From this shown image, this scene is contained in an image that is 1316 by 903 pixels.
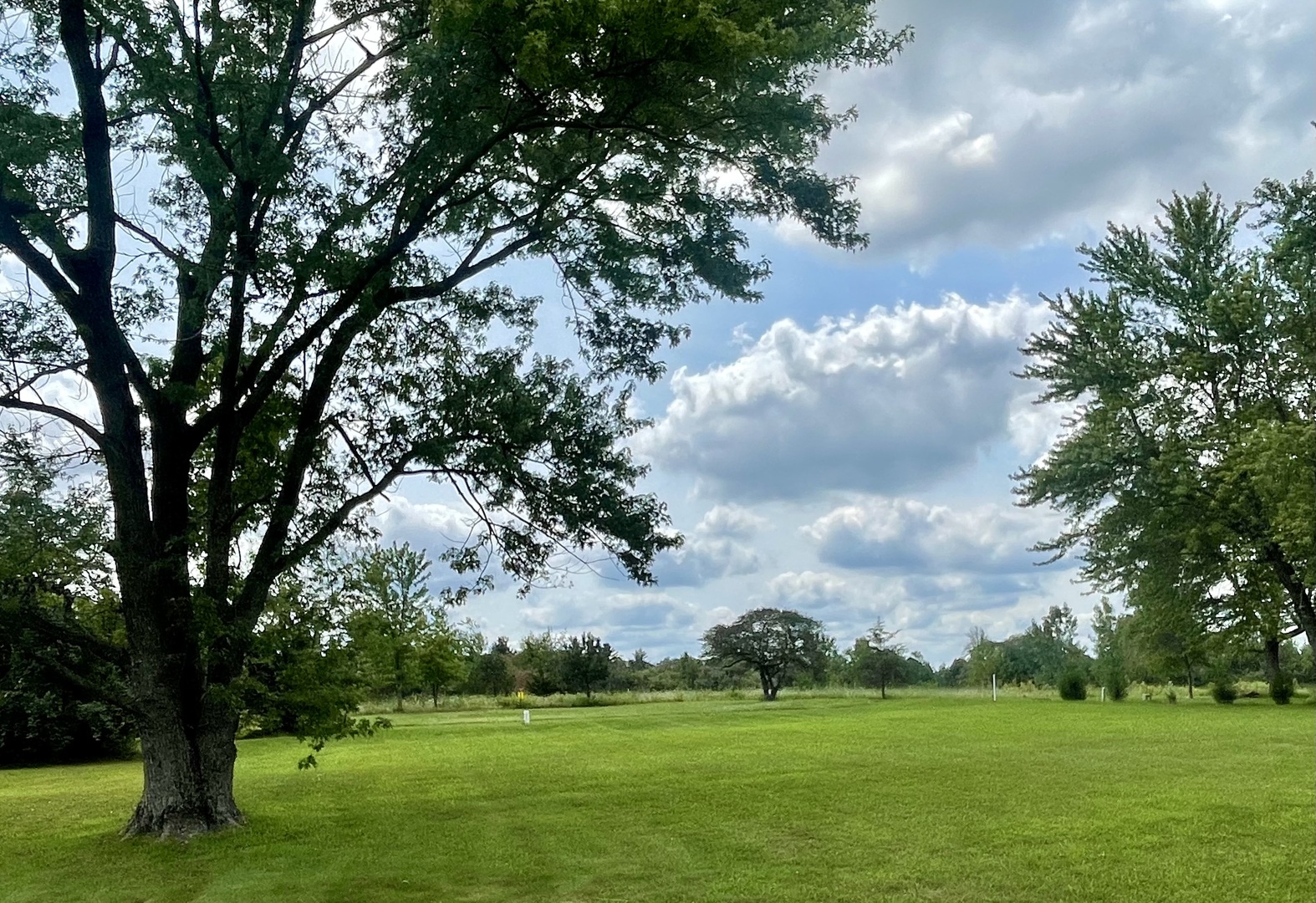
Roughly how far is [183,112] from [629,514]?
6.58 metres

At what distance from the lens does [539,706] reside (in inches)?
1752

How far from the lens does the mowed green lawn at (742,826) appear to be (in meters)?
8.16

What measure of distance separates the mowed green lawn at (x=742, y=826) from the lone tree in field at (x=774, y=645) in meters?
34.6

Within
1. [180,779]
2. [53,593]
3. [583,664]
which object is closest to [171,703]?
[180,779]

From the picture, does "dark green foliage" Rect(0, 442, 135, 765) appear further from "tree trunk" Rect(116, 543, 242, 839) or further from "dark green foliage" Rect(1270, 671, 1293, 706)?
"dark green foliage" Rect(1270, 671, 1293, 706)

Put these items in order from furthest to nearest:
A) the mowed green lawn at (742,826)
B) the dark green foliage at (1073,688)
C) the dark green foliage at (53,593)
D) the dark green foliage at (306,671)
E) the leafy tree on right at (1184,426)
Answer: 1. the dark green foliage at (1073,688)
2. the leafy tree on right at (1184,426)
3. the dark green foliage at (306,671)
4. the dark green foliage at (53,593)
5. the mowed green lawn at (742,826)

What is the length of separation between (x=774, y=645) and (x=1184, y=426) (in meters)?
27.7

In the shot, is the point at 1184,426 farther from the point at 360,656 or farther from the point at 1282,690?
the point at 360,656

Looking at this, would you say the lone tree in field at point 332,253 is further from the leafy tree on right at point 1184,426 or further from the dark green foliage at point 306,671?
the leafy tree on right at point 1184,426

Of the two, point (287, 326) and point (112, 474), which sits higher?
point (287, 326)

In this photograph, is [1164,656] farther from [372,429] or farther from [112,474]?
[112,474]

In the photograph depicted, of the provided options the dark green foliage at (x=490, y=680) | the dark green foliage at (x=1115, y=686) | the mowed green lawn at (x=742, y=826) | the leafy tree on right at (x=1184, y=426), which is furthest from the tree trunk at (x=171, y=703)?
the dark green foliage at (x=490, y=680)

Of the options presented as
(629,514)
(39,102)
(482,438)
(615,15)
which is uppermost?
(39,102)

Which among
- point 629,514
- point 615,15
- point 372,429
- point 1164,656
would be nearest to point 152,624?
point 372,429
